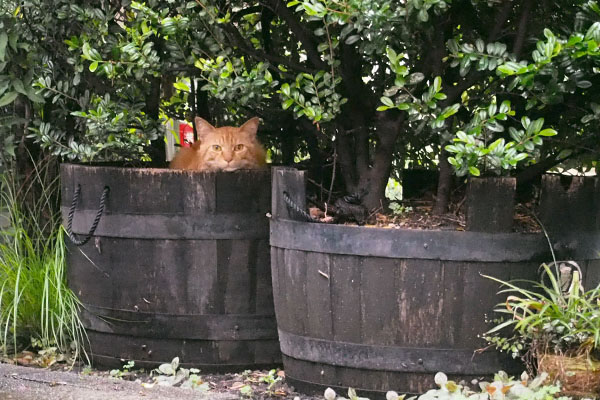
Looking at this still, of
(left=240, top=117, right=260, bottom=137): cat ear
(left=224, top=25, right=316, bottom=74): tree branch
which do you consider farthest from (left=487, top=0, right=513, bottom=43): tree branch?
(left=240, top=117, right=260, bottom=137): cat ear

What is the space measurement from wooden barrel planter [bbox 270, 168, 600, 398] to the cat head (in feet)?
3.81

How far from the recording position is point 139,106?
3904 millimetres

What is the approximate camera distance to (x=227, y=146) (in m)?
4.23

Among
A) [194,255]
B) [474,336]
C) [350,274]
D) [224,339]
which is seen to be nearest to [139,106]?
[194,255]

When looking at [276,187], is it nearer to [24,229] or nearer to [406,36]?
[406,36]

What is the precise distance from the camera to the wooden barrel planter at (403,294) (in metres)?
2.87

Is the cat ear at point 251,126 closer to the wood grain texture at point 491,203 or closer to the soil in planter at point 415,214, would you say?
the soil in planter at point 415,214

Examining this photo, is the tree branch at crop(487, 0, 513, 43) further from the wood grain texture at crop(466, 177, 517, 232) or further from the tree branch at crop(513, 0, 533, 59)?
the wood grain texture at crop(466, 177, 517, 232)

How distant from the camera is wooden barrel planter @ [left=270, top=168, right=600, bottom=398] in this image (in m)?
2.87

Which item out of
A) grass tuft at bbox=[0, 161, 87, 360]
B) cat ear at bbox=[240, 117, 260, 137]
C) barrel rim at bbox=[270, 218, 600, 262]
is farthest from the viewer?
Answer: cat ear at bbox=[240, 117, 260, 137]

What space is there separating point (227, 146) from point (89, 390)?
173 cm

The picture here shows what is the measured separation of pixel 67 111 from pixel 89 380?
1.63m

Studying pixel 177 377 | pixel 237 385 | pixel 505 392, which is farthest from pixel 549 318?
pixel 177 377

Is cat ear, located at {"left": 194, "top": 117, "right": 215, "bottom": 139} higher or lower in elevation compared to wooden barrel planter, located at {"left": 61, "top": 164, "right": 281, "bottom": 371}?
higher
